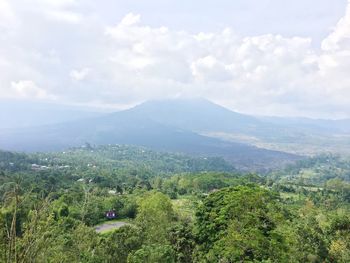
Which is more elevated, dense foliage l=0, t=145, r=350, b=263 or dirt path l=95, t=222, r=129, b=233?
dense foliage l=0, t=145, r=350, b=263

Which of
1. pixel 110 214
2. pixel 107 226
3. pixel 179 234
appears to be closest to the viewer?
pixel 179 234

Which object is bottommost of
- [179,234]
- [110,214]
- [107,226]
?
[107,226]

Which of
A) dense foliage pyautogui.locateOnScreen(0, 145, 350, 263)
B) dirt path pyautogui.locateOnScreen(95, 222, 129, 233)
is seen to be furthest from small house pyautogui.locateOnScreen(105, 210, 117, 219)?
dirt path pyautogui.locateOnScreen(95, 222, 129, 233)

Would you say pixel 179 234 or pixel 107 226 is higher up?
pixel 179 234

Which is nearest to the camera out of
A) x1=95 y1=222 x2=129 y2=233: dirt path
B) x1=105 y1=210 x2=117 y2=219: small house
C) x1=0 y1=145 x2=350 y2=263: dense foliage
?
x1=0 y1=145 x2=350 y2=263: dense foliage

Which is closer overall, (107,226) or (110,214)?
(107,226)

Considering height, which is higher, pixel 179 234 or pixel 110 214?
pixel 179 234

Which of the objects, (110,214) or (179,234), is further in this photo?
(110,214)

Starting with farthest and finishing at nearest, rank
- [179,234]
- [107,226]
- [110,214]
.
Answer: [110,214] → [107,226] → [179,234]

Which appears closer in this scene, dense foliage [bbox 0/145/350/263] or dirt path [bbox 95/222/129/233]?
dense foliage [bbox 0/145/350/263]

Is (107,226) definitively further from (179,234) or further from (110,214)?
(179,234)

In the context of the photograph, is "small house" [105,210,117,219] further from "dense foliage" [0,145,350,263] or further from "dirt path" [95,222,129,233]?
"dirt path" [95,222,129,233]

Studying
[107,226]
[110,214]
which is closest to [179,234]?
[107,226]
